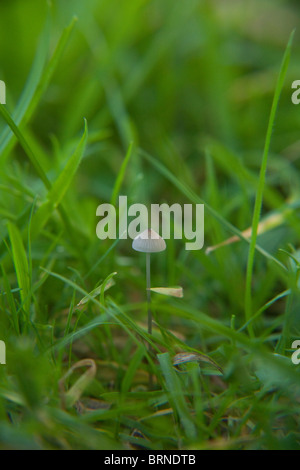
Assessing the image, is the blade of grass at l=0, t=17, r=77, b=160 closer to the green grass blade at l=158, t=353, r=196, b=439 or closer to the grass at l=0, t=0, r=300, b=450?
the grass at l=0, t=0, r=300, b=450

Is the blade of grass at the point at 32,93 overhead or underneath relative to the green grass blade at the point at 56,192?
overhead

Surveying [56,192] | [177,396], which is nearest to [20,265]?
[56,192]

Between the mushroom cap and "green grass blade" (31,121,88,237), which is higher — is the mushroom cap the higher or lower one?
the lower one

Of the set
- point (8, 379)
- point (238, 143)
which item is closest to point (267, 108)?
point (238, 143)

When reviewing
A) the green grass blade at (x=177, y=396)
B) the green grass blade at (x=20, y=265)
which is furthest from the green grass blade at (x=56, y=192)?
the green grass blade at (x=177, y=396)

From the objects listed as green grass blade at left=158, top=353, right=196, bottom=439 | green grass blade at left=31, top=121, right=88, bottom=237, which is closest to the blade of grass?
green grass blade at left=31, top=121, right=88, bottom=237

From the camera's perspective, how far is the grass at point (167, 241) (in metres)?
0.65

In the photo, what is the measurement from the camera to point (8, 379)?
65 cm

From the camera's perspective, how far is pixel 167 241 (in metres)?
0.98

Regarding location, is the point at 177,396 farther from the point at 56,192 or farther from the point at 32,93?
the point at 32,93

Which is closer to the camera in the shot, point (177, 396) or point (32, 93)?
point (177, 396)

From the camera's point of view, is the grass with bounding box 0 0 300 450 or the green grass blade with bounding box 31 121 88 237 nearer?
the grass with bounding box 0 0 300 450

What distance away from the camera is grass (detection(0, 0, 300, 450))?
2.13ft

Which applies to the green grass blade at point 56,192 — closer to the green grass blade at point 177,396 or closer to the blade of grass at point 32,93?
the blade of grass at point 32,93
